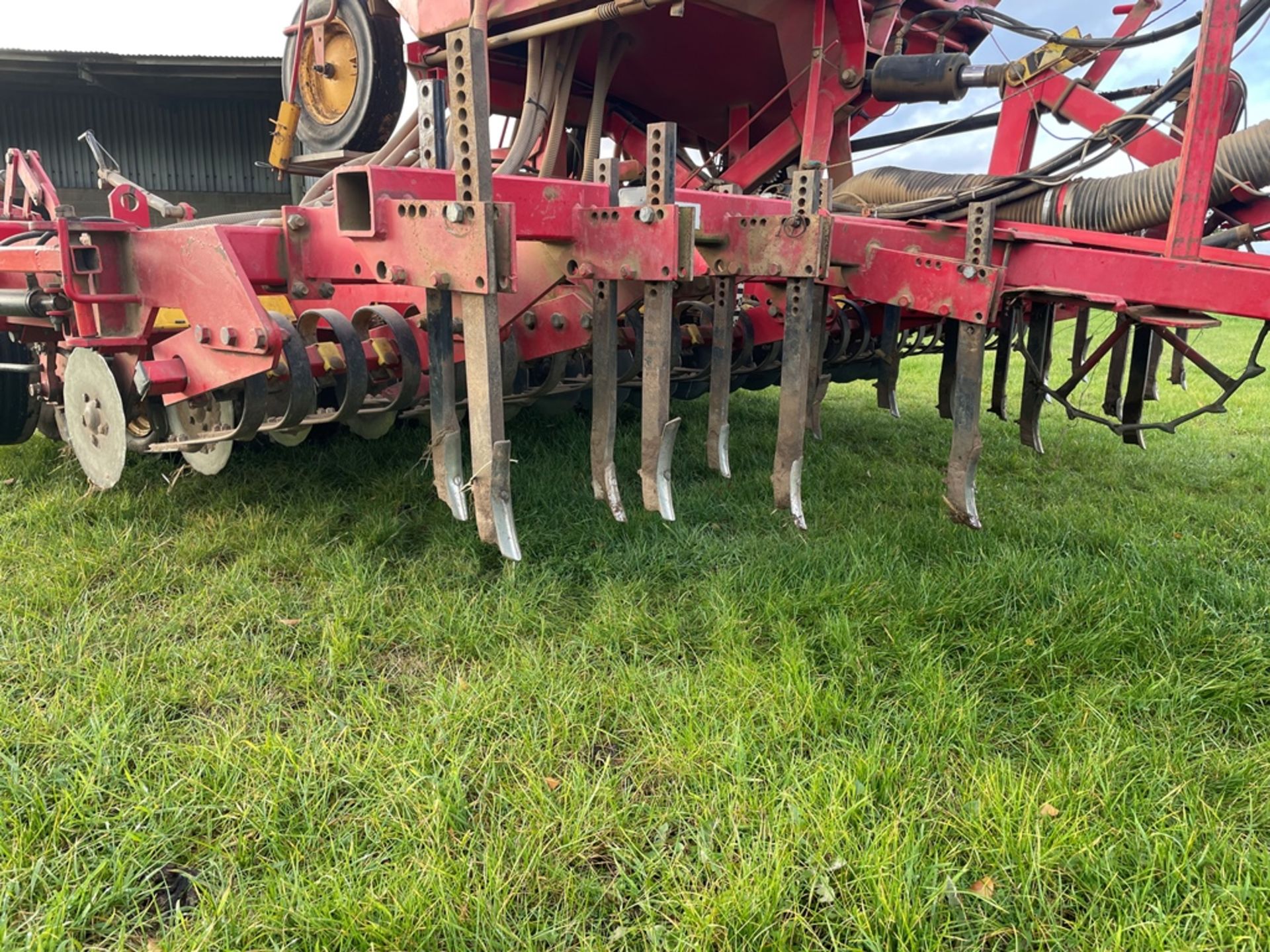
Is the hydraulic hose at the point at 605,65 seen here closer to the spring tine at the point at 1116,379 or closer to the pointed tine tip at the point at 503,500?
the pointed tine tip at the point at 503,500

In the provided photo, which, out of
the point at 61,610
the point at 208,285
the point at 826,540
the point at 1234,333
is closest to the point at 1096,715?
the point at 826,540

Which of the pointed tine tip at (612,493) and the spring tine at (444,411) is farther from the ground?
the spring tine at (444,411)

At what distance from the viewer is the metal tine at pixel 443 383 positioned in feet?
7.39

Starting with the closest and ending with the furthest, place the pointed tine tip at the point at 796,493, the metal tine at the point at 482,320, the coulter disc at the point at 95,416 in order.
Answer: the metal tine at the point at 482,320 → the coulter disc at the point at 95,416 → the pointed tine tip at the point at 796,493

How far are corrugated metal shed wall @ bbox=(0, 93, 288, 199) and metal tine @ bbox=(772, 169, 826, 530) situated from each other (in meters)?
10.7

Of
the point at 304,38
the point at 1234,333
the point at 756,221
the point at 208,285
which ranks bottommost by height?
the point at 1234,333

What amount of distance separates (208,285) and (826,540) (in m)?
2.10

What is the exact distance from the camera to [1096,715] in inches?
79.3

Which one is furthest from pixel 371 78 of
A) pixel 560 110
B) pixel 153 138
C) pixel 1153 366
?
pixel 153 138

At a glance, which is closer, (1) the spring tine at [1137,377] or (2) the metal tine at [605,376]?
(2) the metal tine at [605,376]

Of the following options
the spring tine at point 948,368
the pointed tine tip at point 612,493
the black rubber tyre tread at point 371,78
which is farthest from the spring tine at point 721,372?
the black rubber tyre tread at point 371,78

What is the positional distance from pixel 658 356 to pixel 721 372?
50 centimetres

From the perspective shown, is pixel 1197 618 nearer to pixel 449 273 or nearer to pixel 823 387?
pixel 823 387

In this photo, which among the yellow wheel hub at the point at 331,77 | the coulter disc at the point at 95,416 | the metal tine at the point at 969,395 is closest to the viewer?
the coulter disc at the point at 95,416
